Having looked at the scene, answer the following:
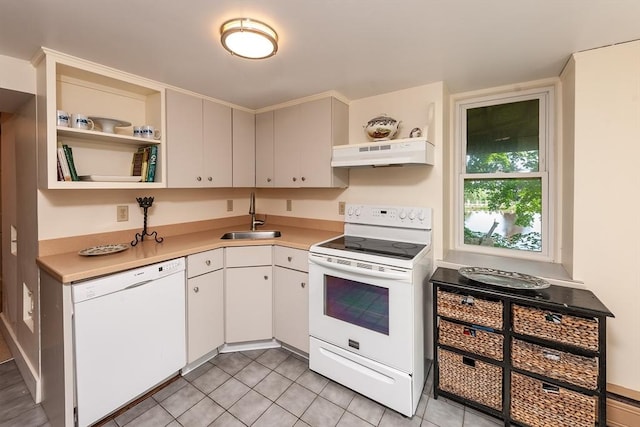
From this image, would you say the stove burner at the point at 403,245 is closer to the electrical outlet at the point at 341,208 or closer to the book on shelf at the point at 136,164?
the electrical outlet at the point at 341,208

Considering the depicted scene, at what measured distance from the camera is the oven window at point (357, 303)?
5.70 ft

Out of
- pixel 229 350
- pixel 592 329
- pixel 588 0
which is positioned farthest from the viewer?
pixel 229 350

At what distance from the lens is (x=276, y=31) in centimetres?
142

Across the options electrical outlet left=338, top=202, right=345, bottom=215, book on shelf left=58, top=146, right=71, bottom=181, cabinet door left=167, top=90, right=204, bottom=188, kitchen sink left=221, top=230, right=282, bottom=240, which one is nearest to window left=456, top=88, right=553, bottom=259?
electrical outlet left=338, top=202, right=345, bottom=215

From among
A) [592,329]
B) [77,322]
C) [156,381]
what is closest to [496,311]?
[592,329]

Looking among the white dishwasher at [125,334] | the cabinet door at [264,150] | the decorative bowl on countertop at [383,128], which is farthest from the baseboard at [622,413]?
the cabinet door at [264,150]

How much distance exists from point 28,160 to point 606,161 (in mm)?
3558

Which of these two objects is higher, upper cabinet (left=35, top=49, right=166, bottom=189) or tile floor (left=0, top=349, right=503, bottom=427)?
upper cabinet (left=35, top=49, right=166, bottom=189)

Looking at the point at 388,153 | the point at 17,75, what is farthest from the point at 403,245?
the point at 17,75

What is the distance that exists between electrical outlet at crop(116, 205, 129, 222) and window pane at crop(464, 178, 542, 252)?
9.15 ft

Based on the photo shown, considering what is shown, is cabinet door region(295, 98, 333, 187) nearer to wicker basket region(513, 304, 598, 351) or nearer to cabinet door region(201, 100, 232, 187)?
cabinet door region(201, 100, 232, 187)

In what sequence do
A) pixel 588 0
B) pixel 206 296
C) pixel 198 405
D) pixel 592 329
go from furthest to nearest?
pixel 206 296 < pixel 198 405 < pixel 592 329 < pixel 588 0

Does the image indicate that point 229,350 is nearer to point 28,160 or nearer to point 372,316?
point 372,316

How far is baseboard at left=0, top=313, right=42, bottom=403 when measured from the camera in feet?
5.77
